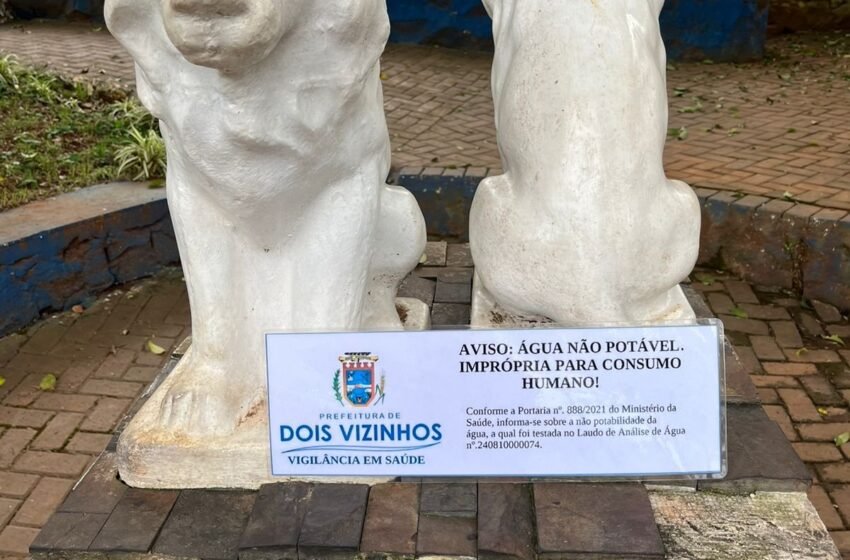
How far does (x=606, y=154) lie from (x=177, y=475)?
3.73 feet

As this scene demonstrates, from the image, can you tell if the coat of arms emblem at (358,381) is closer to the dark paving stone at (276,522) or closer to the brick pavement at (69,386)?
the dark paving stone at (276,522)

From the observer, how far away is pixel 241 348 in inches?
79.6

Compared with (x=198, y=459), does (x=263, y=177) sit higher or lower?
higher

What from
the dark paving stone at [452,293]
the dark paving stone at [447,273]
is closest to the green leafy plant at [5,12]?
the dark paving stone at [447,273]

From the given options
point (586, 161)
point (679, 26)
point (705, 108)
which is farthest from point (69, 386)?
point (679, 26)

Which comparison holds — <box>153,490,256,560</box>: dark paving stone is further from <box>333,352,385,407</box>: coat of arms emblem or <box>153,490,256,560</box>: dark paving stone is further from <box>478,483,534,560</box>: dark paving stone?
<box>478,483,534,560</box>: dark paving stone

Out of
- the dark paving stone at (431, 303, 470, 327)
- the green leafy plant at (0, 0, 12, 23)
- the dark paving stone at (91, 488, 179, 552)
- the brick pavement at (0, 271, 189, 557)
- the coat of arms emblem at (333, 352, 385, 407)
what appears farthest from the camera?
the green leafy plant at (0, 0, 12, 23)

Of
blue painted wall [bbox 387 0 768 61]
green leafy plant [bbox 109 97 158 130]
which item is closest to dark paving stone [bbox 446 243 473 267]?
green leafy plant [bbox 109 97 158 130]

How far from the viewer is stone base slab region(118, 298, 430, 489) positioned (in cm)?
193

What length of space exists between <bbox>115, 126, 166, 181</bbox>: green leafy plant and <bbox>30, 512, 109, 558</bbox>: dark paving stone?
252 centimetres

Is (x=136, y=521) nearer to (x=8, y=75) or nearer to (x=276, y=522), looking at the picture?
(x=276, y=522)

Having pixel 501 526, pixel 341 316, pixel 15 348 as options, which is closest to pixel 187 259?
pixel 341 316

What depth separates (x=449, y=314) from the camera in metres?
2.90

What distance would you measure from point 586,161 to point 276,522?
96 centimetres
